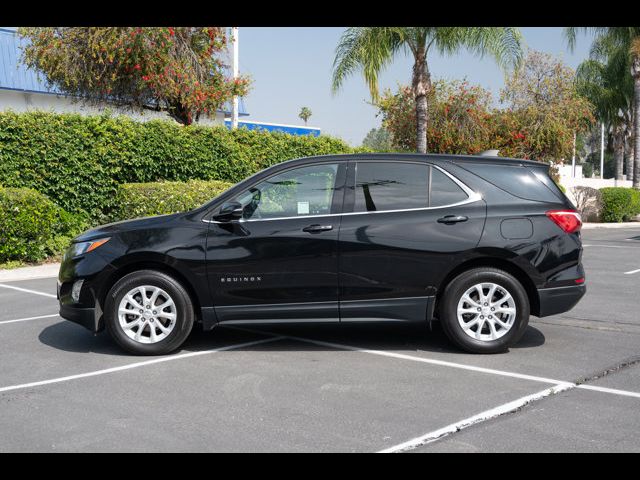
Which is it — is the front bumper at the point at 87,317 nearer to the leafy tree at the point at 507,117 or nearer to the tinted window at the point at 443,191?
the tinted window at the point at 443,191

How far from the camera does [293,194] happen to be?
6.42 meters

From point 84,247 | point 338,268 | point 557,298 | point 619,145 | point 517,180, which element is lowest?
point 557,298

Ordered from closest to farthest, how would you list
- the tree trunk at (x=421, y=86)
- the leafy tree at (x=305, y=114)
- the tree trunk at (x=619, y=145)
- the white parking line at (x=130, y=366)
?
the white parking line at (x=130, y=366) → the tree trunk at (x=421, y=86) → the tree trunk at (x=619, y=145) → the leafy tree at (x=305, y=114)

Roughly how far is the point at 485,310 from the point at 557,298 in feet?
2.17

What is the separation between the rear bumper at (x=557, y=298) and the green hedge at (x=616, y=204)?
82.0 ft

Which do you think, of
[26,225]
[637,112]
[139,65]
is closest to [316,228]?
[26,225]

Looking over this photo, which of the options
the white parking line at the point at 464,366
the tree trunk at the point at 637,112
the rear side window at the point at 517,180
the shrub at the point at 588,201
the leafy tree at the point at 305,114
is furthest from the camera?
the leafy tree at the point at 305,114

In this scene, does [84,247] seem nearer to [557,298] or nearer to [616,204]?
[557,298]

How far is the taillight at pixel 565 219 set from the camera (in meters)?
6.32

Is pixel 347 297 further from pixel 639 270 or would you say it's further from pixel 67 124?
pixel 67 124

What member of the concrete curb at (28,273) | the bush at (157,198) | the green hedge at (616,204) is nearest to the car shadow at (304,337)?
the concrete curb at (28,273)

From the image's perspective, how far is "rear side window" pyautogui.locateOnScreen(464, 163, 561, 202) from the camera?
21.1 feet

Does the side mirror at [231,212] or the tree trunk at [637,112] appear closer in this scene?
the side mirror at [231,212]

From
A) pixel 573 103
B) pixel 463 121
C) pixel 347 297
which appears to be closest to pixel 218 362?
pixel 347 297
